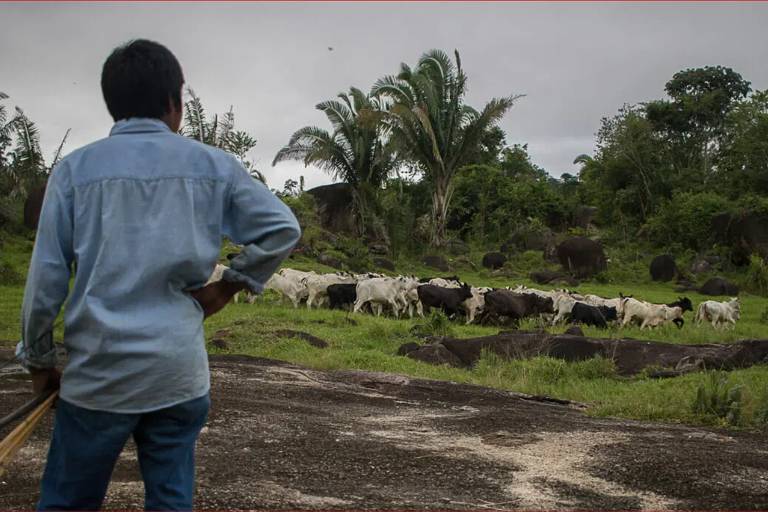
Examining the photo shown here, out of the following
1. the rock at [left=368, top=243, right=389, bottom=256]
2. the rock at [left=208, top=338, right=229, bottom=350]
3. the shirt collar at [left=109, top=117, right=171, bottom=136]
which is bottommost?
the rock at [left=208, top=338, right=229, bottom=350]

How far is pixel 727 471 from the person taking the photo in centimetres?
646

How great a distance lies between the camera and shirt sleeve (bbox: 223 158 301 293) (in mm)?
3164

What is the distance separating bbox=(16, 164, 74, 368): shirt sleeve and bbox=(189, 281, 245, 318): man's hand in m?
0.42

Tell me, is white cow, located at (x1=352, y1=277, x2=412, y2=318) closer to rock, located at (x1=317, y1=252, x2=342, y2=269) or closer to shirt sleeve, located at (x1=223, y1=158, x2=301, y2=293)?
rock, located at (x1=317, y1=252, x2=342, y2=269)

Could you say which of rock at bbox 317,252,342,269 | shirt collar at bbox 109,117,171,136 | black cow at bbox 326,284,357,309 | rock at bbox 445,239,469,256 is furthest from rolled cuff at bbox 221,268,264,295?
rock at bbox 445,239,469,256

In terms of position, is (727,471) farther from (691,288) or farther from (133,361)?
(691,288)

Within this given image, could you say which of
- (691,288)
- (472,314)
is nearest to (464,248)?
(691,288)

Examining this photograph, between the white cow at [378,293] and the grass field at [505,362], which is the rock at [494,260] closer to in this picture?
the grass field at [505,362]

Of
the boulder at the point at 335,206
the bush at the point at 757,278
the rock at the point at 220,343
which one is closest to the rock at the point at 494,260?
the boulder at the point at 335,206

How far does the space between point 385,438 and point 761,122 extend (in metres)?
32.4

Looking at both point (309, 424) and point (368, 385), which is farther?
point (368, 385)

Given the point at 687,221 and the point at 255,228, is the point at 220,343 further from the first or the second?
the point at 687,221

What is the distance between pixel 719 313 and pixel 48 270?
20.2 meters

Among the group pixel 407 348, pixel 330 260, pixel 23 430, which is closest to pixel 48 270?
pixel 23 430
